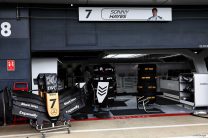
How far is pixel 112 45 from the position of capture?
6285 mm

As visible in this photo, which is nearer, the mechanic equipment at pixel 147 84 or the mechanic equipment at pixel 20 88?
the mechanic equipment at pixel 20 88

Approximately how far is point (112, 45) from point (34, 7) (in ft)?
7.35

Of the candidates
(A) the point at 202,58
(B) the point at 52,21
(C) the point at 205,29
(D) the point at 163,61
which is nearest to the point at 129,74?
(D) the point at 163,61

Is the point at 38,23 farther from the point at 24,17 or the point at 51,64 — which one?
the point at 51,64

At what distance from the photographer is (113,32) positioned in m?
6.29

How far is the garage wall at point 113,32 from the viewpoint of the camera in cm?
608

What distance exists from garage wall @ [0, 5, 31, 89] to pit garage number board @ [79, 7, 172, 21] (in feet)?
4.95

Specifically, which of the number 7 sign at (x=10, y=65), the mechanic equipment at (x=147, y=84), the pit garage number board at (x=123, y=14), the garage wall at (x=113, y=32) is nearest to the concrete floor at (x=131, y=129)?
the number 7 sign at (x=10, y=65)

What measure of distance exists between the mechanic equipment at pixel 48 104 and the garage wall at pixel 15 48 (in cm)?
→ 67

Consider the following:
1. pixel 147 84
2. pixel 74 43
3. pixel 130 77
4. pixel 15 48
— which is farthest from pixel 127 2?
pixel 130 77

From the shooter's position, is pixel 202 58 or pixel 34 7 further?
pixel 202 58

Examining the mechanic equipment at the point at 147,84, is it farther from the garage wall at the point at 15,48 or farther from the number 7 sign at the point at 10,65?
the number 7 sign at the point at 10,65

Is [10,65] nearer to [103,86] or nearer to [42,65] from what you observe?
[42,65]

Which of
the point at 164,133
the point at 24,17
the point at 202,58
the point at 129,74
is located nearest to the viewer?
the point at 164,133
